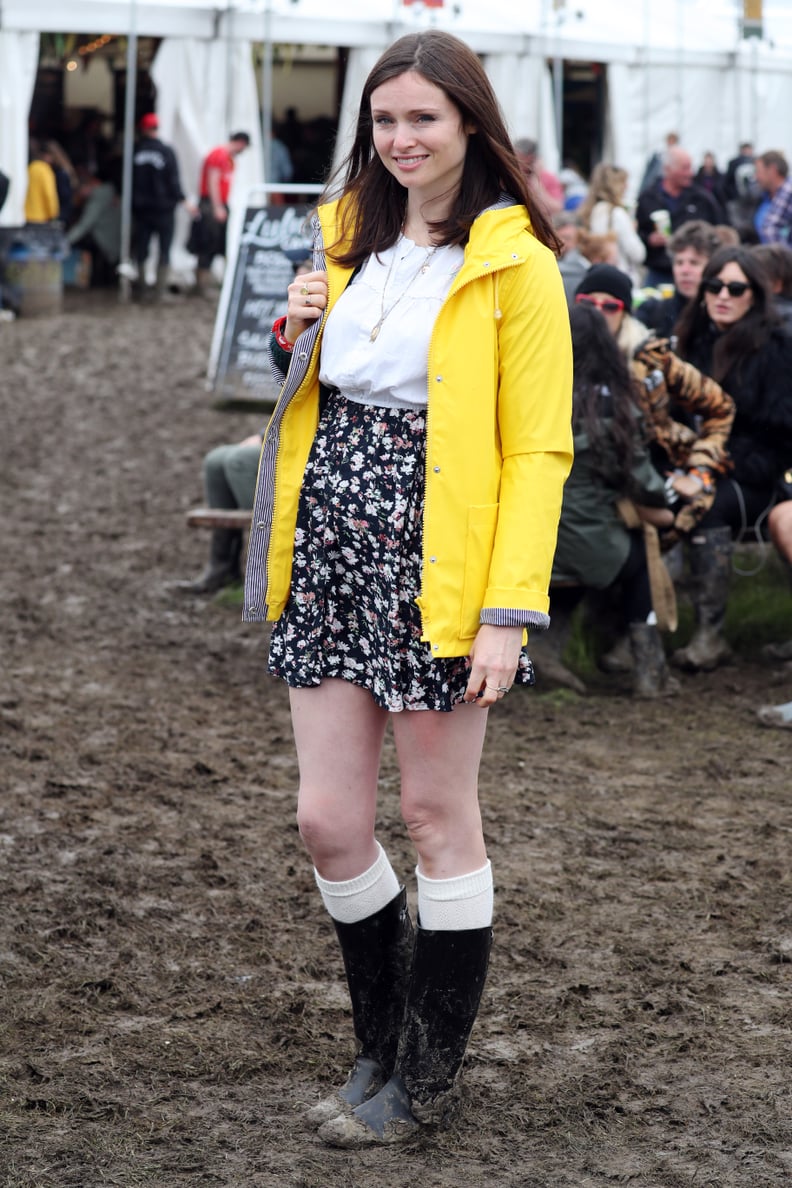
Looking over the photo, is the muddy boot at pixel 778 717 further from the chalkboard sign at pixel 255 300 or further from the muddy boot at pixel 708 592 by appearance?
the chalkboard sign at pixel 255 300

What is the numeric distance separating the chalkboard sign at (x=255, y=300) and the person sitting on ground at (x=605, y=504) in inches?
203

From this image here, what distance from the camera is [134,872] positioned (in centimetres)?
399

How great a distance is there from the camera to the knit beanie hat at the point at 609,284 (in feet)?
18.6

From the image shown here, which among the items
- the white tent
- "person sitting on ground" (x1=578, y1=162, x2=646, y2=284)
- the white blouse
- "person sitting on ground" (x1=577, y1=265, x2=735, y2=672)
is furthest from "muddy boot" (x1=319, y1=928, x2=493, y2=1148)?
the white tent

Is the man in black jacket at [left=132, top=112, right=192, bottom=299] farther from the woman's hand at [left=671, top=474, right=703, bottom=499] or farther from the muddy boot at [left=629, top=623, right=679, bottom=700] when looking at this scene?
the muddy boot at [left=629, top=623, right=679, bottom=700]

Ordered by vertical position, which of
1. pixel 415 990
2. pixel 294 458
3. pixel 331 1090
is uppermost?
pixel 294 458

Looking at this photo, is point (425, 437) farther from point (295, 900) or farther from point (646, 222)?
point (646, 222)

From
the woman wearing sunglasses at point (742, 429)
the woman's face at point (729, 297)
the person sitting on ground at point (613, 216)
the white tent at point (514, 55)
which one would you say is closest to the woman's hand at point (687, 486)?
the woman wearing sunglasses at point (742, 429)

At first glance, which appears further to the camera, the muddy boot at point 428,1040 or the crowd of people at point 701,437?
the crowd of people at point 701,437

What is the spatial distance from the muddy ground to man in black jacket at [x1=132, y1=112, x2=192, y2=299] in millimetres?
11156

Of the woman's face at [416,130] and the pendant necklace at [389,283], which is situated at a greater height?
the woman's face at [416,130]

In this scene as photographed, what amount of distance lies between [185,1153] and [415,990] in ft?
1.60

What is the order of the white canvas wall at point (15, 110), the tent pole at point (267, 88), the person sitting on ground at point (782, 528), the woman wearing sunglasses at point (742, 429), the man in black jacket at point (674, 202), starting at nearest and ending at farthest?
the person sitting on ground at point (782, 528) < the woman wearing sunglasses at point (742, 429) < the man in black jacket at point (674, 202) < the white canvas wall at point (15, 110) < the tent pole at point (267, 88)

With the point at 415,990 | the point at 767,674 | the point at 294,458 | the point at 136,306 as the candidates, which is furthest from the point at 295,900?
the point at 136,306
